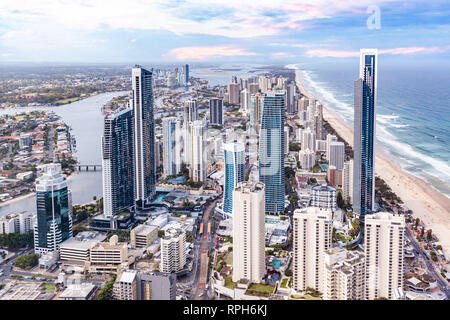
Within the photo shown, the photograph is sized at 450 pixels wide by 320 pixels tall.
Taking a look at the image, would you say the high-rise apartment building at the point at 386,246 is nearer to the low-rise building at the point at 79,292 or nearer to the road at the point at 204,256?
the road at the point at 204,256

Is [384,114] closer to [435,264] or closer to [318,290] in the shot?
[435,264]

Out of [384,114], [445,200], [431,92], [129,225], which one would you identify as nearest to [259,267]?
[129,225]

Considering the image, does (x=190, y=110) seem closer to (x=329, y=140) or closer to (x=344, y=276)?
(x=329, y=140)

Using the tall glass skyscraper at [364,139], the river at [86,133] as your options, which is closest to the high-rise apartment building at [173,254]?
the river at [86,133]

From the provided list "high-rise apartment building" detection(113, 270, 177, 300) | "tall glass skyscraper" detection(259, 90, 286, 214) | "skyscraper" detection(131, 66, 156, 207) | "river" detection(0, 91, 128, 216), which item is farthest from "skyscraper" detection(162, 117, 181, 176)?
"high-rise apartment building" detection(113, 270, 177, 300)

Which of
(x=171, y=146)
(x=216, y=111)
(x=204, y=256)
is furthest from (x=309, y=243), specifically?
(x=216, y=111)

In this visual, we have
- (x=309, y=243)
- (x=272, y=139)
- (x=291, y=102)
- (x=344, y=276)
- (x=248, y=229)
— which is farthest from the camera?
(x=291, y=102)
